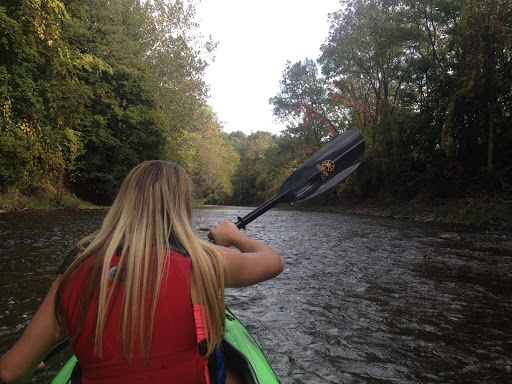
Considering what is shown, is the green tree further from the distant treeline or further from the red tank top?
the red tank top

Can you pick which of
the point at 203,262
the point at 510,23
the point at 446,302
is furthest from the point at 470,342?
the point at 510,23

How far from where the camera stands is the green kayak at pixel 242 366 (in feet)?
4.73

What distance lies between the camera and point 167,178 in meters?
1.22

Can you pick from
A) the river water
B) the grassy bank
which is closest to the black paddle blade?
the river water

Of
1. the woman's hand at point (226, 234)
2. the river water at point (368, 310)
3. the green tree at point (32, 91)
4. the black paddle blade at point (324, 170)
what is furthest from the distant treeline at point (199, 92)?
the woman's hand at point (226, 234)

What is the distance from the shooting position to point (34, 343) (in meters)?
1.04

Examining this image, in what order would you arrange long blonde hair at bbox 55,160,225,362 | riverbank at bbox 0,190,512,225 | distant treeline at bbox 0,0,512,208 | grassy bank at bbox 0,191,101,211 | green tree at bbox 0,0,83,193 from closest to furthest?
1. long blonde hair at bbox 55,160,225,362
2. green tree at bbox 0,0,83,193
3. distant treeline at bbox 0,0,512,208
4. riverbank at bbox 0,190,512,225
5. grassy bank at bbox 0,191,101,211

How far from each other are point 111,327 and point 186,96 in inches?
832

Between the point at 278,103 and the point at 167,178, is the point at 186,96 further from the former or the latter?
the point at 167,178

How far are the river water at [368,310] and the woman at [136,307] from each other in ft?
4.78

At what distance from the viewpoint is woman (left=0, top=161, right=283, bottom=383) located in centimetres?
97

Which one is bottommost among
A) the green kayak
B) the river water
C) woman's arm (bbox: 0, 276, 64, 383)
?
the river water

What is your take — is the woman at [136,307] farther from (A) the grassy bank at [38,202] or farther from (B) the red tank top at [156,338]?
(A) the grassy bank at [38,202]

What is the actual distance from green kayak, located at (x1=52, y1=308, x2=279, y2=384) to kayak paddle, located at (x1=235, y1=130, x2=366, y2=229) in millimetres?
1095
